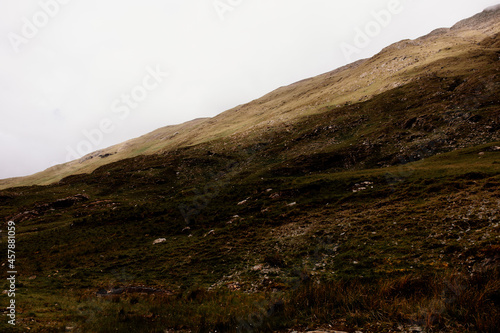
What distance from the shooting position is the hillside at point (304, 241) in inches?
414

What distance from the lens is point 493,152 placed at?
32.5 meters

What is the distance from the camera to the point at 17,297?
54.4ft

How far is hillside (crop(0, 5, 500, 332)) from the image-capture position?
10523 millimetres

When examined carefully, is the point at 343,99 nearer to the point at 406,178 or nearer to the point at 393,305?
the point at 406,178

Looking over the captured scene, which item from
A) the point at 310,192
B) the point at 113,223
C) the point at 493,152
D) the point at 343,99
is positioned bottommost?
the point at 493,152

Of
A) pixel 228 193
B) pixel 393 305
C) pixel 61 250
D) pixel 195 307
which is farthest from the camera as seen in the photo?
pixel 228 193

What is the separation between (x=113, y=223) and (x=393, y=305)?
131 ft

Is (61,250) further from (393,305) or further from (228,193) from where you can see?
(393,305)

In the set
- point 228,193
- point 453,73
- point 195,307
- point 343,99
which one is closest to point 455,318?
point 195,307

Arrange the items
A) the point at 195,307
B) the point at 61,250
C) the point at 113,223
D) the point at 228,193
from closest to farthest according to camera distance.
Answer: the point at 195,307 → the point at 61,250 → the point at 113,223 → the point at 228,193

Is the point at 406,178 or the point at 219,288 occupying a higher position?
the point at 219,288

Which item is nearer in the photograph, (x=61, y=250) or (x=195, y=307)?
(x=195, y=307)

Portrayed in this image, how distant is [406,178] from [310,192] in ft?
38.7

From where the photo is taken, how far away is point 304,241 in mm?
22047
